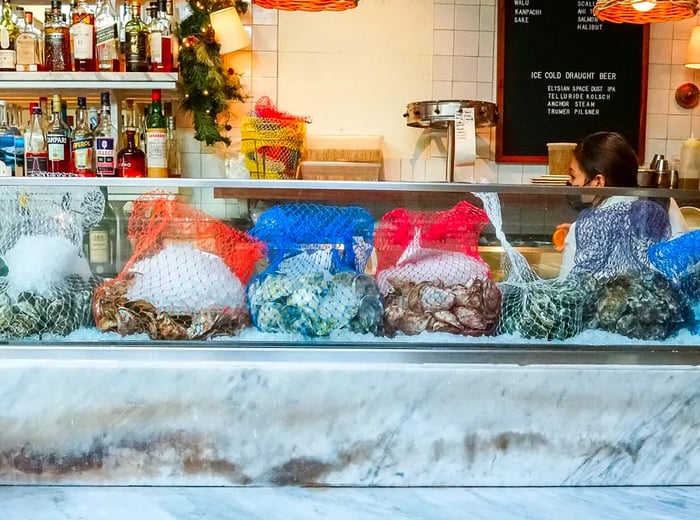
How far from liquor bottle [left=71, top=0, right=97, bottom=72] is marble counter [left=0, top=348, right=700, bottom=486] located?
7.24 ft

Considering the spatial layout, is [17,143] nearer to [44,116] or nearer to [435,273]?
[44,116]

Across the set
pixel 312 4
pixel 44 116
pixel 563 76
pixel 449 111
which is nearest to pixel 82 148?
pixel 44 116

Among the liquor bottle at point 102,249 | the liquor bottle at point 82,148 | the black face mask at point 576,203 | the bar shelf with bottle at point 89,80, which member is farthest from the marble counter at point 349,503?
the bar shelf with bottle at point 89,80

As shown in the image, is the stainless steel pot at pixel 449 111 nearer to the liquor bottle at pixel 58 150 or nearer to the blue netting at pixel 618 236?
the liquor bottle at pixel 58 150

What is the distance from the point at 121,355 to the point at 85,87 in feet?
7.33

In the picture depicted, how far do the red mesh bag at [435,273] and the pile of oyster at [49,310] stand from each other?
572 millimetres

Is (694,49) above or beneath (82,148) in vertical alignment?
above

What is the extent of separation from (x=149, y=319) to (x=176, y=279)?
0.30 ft

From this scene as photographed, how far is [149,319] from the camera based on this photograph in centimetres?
151

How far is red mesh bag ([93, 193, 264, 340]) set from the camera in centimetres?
151

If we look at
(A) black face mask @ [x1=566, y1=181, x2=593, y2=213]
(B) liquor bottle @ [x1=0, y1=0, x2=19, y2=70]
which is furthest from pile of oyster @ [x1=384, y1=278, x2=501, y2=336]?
(B) liquor bottle @ [x1=0, y1=0, x2=19, y2=70]

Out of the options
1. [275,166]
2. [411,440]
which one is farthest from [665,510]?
[275,166]

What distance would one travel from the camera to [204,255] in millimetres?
1543

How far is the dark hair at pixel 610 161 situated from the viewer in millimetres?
2660
